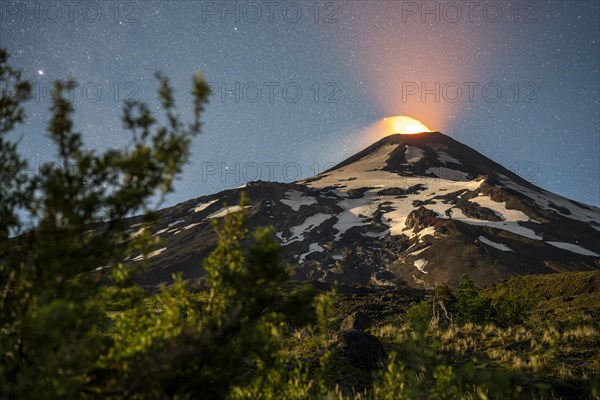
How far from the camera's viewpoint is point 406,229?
3556 inches

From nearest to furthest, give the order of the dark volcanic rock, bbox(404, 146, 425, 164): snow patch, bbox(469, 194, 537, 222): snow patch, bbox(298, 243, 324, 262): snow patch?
the dark volcanic rock < bbox(298, 243, 324, 262): snow patch < bbox(469, 194, 537, 222): snow patch < bbox(404, 146, 425, 164): snow patch

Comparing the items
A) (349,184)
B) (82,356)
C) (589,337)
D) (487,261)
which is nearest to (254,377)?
(82,356)

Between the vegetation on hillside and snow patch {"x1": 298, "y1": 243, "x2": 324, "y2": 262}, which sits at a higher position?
the vegetation on hillside

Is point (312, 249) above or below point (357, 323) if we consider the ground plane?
below

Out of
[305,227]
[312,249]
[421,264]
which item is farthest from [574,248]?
[305,227]

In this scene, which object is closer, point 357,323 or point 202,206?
point 357,323

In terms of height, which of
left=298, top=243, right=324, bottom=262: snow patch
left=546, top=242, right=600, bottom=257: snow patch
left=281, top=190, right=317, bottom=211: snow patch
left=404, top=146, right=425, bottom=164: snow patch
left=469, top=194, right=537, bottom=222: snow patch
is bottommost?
left=546, top=242, right=600, bottom=257: snow patch

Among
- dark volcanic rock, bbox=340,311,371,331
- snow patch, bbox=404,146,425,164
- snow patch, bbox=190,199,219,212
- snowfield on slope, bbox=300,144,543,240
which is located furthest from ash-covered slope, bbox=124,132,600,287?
dark volcanic rock, bbox=340,311,371,331

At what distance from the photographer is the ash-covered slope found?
71500 millimetres

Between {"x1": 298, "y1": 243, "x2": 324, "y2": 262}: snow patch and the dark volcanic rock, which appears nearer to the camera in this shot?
the dark volcanic rock

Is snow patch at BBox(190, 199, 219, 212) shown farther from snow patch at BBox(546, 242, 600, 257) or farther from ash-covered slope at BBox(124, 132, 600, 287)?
snow patch at BBox(546, 242, 600, 257)

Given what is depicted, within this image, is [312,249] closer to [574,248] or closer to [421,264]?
[421,264]

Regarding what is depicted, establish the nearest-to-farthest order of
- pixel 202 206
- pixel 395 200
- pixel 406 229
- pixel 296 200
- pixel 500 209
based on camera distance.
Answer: pixel 406 229, pixel 500 209, pixel 296 200, pixel 395 200, pixel 202 206

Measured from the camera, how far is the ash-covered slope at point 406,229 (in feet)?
235
